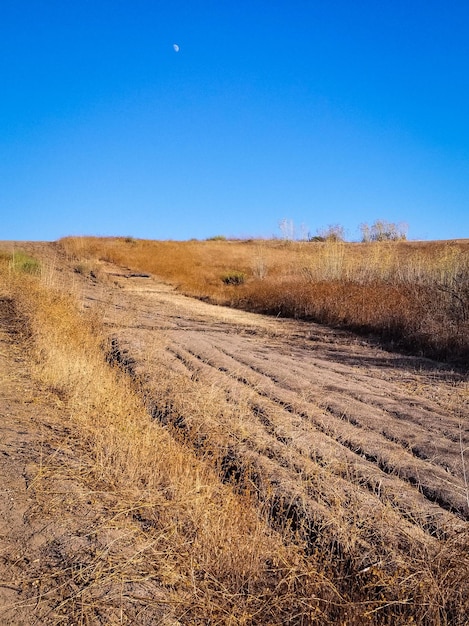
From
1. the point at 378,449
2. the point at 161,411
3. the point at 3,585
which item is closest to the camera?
the point at 3,585

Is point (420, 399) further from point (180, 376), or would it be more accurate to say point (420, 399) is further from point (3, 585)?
point (3, 585)

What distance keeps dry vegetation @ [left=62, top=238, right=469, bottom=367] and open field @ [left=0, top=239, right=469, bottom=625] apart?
49 centimetres

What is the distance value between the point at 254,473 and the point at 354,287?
997 centimetres

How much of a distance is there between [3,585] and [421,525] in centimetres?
226

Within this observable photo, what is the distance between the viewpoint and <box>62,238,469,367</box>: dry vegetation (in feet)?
30.1

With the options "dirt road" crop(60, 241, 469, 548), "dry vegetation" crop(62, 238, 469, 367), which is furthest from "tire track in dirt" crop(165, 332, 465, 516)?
"dry vegetation" crop(62, 238, 469, 367)

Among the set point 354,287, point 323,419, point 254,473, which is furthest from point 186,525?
point 354,287

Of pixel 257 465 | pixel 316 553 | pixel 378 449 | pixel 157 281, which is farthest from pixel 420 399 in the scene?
pixel 157 281

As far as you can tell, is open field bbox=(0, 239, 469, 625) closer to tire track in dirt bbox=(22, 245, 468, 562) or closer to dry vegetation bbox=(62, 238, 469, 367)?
tire track in dirt bbox=(22, 245, 468, 562)

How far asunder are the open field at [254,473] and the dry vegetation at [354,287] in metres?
0.49

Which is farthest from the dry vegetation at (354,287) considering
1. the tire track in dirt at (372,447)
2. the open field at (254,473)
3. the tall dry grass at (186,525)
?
the tall dry grass at (186,525)

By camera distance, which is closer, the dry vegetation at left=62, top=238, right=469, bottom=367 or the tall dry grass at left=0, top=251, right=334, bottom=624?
the tall dry grass at left=0, top=251, right=334, bottom=624

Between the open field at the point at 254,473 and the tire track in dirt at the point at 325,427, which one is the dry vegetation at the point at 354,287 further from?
the tire track in dirt at the point at 325,427

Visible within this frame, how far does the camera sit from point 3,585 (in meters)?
2.30
